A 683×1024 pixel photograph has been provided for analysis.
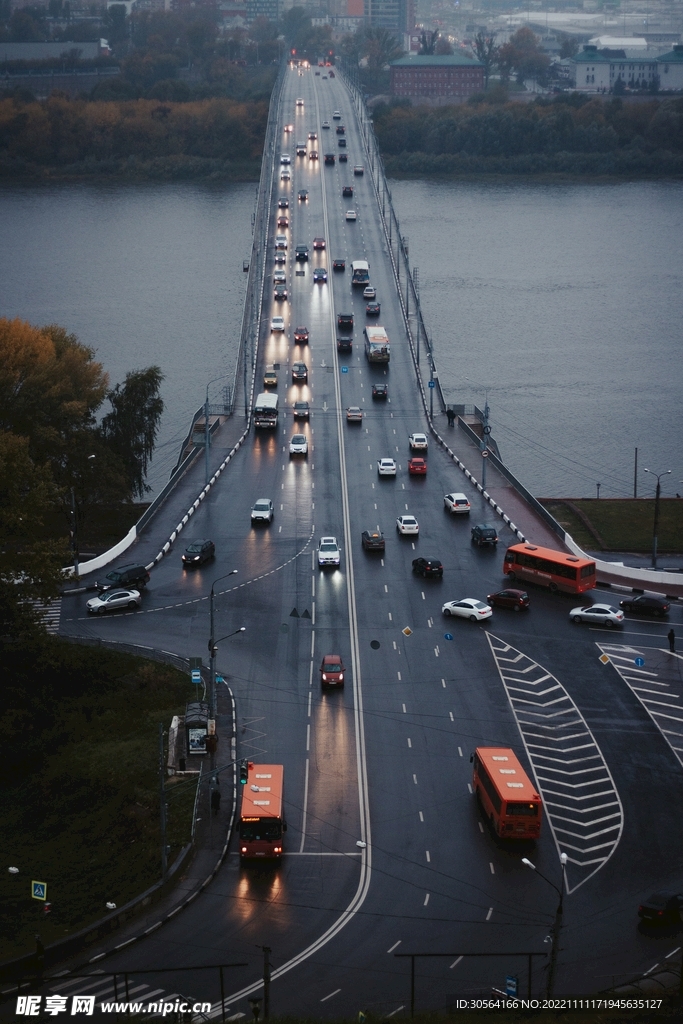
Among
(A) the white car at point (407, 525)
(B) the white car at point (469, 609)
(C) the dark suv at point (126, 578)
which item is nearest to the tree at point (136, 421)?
(A) the white car at point (407, 525)

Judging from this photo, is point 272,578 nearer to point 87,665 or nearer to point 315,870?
point 87,665

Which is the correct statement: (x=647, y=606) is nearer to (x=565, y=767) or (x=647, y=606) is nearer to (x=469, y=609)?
(x=469, y=609)

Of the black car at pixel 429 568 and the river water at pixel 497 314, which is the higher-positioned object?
the river water at pixel 497 314

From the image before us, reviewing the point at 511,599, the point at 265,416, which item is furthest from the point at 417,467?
the point at 511,599

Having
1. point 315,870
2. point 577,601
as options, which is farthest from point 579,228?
point 315,870

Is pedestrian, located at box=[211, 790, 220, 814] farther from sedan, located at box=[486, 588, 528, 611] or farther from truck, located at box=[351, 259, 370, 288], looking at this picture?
truck, located at box=[351, 259, 370, 288]

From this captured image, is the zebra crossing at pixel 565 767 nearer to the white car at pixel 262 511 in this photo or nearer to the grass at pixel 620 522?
the grass at pixel 620 522

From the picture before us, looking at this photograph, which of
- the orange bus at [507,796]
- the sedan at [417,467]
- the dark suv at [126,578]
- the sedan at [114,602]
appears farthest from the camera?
the sedan at [417,467]
